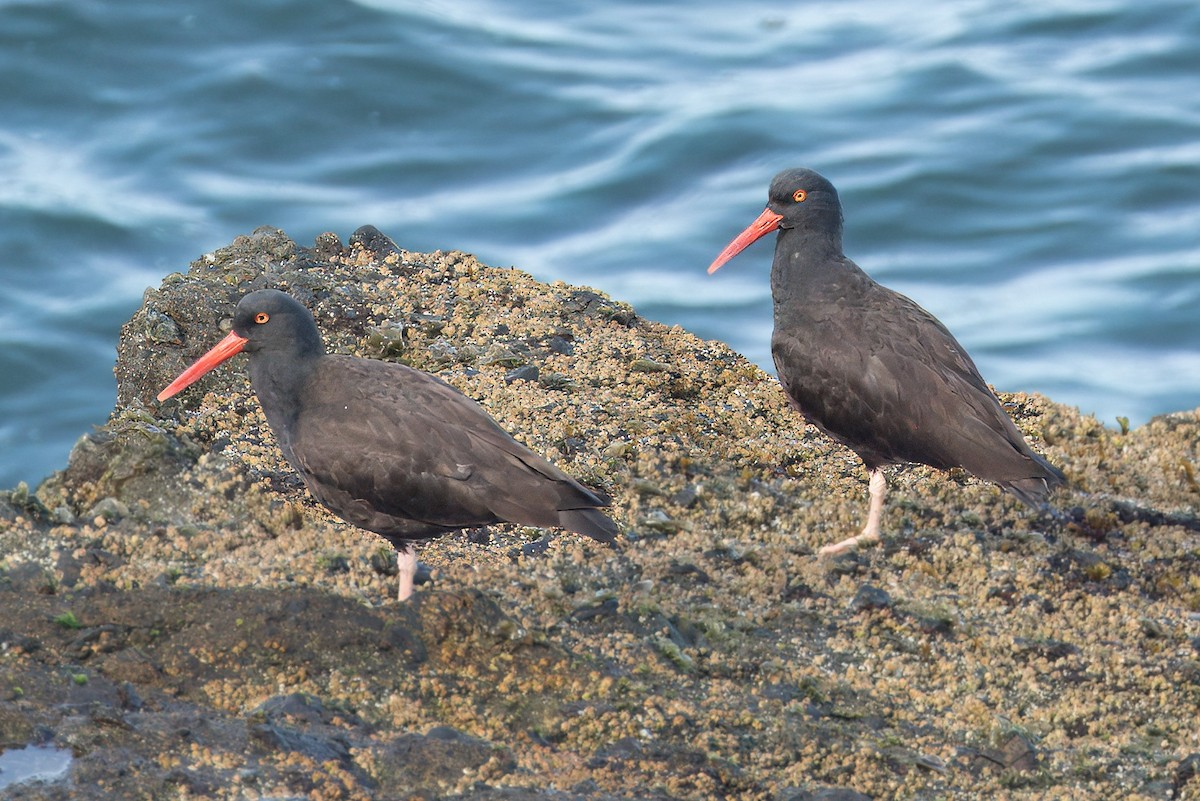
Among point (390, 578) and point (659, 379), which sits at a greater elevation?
point (659, 379)

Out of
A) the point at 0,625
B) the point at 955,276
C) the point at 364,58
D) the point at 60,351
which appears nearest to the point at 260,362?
the point at 0,625

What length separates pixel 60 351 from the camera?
15828mm

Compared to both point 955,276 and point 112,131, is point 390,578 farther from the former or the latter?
point 112,131

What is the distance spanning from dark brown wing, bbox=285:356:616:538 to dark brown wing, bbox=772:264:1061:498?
5.34 feet

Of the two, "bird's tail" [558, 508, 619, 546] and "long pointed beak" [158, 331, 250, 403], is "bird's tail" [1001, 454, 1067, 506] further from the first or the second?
"long pointed beak" [158, 331, 250, 403]

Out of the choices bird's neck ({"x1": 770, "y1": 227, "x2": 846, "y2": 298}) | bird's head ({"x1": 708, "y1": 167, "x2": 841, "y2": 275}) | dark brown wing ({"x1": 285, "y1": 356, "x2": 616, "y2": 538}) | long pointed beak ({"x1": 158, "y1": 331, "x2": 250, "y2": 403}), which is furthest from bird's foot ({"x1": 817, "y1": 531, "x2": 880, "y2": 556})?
long pointed beak ({"x1": 158, "y1": 331, "x2": 250, "y2": 403})

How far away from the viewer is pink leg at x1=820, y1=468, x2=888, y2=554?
22.9 feet

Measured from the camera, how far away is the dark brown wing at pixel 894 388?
711 centimetres

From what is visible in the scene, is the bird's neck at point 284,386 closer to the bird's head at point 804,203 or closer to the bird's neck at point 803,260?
the bird's neck at point 803,260

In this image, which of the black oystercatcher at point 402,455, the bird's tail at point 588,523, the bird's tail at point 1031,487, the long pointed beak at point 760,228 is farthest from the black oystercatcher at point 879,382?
the black oystercatcher at point 402,455

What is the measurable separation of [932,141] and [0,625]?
1602 cm

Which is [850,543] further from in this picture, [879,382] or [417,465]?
[417,465]

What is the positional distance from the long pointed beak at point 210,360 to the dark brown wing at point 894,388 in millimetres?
2808

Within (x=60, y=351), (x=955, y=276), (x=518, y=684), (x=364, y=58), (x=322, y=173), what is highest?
(x=364, y=58)
